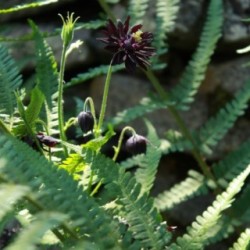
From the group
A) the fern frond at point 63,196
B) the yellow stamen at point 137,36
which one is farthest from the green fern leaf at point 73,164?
the yellow stamen at point 137,36

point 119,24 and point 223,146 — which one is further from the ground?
point 119,24

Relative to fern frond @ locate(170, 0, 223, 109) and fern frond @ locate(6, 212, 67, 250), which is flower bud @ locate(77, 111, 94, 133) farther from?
fern frond @ locate(170, 0, 223, 109)

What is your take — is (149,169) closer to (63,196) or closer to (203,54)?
(63,196)

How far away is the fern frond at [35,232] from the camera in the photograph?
0.64m

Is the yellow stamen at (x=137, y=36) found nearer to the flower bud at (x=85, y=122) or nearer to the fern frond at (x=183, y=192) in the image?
the flower bud at (x=85, y=122)

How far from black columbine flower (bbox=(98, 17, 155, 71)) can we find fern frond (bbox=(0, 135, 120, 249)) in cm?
24

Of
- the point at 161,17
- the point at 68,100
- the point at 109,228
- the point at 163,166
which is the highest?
the point at 109,228

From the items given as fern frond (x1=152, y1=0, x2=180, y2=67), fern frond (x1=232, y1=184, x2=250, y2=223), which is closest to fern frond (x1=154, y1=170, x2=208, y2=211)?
fern frond (x1=232, y1=184, x2=250, y2=223)

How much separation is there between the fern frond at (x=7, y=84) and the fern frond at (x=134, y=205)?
21 centimetres

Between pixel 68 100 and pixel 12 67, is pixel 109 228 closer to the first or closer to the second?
pixel 12 67

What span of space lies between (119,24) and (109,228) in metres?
0.36

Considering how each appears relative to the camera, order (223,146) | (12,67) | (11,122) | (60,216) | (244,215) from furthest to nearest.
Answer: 1. (223,146)
2. (244,215)
3. (12,67)
4. (11,122)
5. (60,216)

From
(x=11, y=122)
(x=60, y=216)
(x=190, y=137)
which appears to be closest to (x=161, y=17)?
(x=190, y=137)

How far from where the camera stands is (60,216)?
756mm
